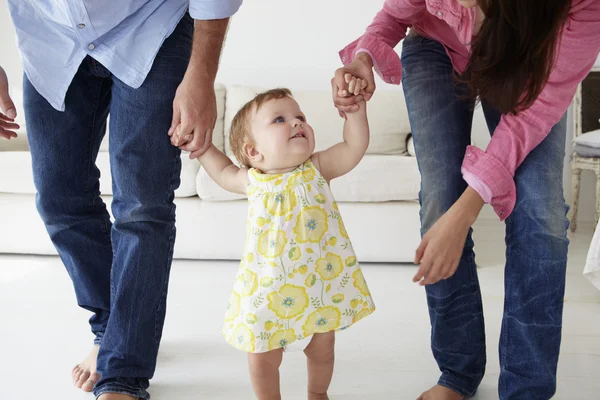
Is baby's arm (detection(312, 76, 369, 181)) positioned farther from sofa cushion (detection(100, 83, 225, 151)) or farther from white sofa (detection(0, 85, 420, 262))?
sofa cushion (detection(100, 83, 225, 151))

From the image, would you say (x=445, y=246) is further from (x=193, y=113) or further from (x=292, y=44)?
(x=292, y=44)

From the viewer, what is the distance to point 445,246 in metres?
1.09

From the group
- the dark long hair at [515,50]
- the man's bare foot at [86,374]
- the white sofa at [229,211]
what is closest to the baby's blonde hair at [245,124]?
the dark long hair at [515,50]

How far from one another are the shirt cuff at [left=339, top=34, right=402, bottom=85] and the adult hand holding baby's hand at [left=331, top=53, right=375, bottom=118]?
72 mm

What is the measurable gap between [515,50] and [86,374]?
1221mm

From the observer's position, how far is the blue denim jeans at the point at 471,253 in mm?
1162

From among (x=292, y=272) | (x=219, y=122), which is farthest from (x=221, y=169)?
(x=219, y=122)

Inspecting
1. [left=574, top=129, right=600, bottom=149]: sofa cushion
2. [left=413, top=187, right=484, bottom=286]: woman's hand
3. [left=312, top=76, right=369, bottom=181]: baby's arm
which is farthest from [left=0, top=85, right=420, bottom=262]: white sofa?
[left=413, top=187, right=484, bottom=286]: woman's hand

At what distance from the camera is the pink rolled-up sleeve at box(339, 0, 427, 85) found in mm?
1367

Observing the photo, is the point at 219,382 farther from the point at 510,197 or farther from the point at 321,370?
the point at 510,197

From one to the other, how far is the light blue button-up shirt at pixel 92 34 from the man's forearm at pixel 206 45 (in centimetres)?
3

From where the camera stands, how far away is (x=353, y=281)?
1.31 metres

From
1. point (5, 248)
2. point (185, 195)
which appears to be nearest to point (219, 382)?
point (185, 195)

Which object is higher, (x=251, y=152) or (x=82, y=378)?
(x=251, y=152)
